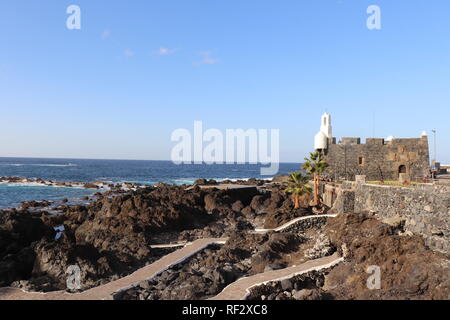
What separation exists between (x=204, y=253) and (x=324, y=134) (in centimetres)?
1761

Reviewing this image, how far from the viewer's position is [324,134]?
30.9m

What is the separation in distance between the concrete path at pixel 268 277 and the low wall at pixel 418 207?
3.69 metres

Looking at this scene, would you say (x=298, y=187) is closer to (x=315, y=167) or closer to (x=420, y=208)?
(x=315, y=167)

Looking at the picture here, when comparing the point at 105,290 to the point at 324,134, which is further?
the point at 324,134

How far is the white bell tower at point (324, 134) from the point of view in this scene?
3048 centimetres

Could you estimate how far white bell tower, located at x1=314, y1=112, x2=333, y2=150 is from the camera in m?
30.5

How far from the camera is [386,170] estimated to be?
90.9 ft

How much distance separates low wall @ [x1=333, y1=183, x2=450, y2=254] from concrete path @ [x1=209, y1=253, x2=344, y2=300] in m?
3.69

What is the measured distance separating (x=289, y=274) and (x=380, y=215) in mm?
7024
